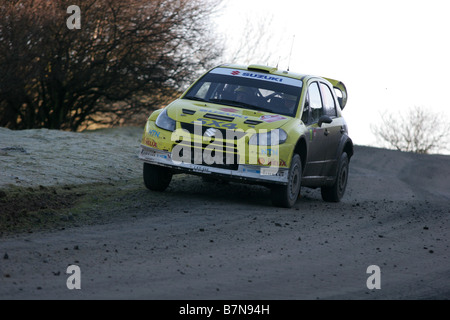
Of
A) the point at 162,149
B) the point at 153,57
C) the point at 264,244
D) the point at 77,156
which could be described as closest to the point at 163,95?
the point at 153,57

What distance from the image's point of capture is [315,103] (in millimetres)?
11562

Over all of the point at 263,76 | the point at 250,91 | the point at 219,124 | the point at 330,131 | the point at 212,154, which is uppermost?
the point at 263,76

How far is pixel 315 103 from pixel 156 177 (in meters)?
2.72

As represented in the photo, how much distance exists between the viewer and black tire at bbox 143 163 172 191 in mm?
10406

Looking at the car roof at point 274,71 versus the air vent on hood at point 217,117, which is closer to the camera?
the air vent on hood at point 217,117

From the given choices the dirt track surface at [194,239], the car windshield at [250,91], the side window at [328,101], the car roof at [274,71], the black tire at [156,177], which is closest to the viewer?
the dirt track surface at [194,239]

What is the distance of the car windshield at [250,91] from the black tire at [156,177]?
3.81ft

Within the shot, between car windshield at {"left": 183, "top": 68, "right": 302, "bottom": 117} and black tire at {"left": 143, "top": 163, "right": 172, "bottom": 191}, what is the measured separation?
116cm

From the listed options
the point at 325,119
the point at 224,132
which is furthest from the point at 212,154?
the point at 325,119

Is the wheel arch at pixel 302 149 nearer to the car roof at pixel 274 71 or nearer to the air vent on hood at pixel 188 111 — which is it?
the car roof at pixel 274 71

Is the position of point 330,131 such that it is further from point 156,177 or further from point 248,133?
point 156,177

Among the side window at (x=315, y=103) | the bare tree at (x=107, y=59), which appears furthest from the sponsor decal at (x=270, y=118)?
the bare tree at (x=107, y=59)

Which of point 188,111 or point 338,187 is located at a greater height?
point 188,111

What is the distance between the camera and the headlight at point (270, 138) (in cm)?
981
